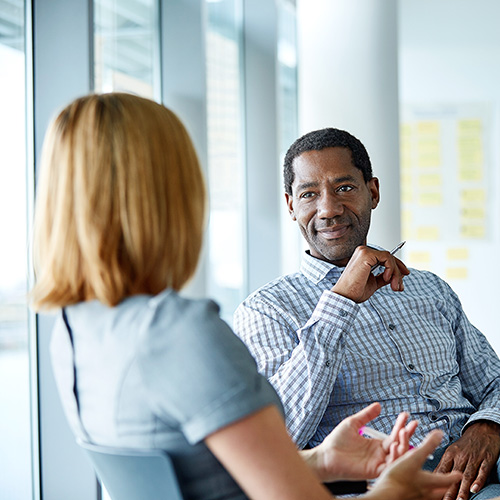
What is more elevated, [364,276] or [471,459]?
[364,276]

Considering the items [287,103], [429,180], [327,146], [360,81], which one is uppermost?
[287,103]

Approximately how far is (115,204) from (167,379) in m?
0.26

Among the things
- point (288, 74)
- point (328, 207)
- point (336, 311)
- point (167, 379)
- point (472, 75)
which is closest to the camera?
point (167, 379)

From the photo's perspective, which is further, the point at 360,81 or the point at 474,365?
the point at 360,81

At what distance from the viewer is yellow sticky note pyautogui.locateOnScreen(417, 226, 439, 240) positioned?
470 cm

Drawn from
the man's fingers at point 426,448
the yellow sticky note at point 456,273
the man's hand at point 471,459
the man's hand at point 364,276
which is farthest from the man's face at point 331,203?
the yellow sticky note at point 456,273

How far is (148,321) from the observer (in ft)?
3.13

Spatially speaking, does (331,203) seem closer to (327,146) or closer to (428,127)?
(327,146)

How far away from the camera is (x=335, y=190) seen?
2.10m

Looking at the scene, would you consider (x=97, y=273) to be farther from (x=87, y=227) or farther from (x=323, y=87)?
(x=323, y=87)

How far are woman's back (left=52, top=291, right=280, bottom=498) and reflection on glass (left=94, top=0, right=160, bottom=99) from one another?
6.18 feet

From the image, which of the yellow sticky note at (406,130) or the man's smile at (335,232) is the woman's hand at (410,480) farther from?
the yellow sticky note at (406,130)

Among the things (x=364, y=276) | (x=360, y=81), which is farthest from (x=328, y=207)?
(x=360, y=81)

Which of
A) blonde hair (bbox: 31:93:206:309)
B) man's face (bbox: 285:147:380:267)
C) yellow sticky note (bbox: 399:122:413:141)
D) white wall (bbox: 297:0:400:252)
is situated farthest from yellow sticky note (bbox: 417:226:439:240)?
blonde hair (bbox: 31:93:206:309)
